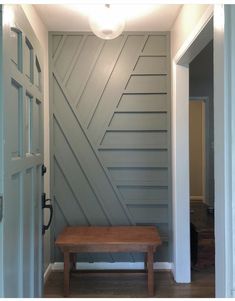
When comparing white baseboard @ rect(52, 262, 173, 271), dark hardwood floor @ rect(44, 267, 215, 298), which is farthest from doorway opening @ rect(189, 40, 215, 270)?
white baseboard @ rect(52, 262, 173, 271)

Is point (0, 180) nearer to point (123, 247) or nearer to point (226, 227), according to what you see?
point (226, 227)

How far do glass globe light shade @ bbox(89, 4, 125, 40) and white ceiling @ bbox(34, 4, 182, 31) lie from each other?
306 mm

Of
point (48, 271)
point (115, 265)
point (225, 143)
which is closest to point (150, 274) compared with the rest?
point (115, 265)

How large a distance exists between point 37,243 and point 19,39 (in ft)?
4.28

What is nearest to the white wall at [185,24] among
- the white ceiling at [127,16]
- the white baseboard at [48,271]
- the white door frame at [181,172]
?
the white ceiling at [127,16]

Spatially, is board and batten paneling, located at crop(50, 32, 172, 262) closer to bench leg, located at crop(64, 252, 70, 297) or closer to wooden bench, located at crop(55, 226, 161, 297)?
wooden bench, located at crop(55, 226, 161, 297)

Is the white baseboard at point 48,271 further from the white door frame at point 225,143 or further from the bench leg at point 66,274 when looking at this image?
the white door frame at point 225,143

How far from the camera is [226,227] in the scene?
1.31 metres

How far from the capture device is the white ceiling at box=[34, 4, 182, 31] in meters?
2.74

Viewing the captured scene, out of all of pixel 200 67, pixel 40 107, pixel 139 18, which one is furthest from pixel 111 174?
pixel 200 67

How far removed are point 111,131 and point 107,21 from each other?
1.30 meters

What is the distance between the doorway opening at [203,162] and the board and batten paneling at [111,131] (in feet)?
1.42

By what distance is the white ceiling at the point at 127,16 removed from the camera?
2.74 m

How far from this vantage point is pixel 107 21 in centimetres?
228
